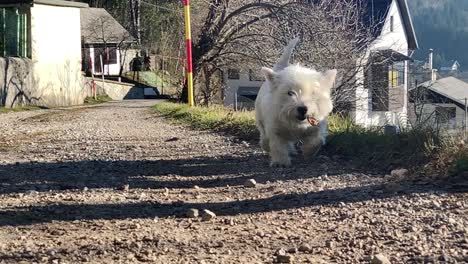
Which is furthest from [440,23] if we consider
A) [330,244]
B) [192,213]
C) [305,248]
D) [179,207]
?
[305,248]

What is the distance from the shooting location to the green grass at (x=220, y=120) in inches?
386

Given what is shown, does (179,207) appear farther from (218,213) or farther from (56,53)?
(56,53)

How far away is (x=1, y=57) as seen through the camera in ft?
66.2

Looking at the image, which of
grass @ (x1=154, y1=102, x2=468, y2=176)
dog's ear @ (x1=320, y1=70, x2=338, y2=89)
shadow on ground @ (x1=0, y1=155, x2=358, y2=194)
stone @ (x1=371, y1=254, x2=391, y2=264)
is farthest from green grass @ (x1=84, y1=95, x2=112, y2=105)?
stone @ (x1=371, y1=254, x2=391, y2=264)

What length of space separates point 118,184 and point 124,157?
1899 millimetres

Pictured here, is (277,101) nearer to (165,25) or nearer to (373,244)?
(373,244)

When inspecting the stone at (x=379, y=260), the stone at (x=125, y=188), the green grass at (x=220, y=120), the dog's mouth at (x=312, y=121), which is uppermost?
the dog's mouth at (x=312, y=121)

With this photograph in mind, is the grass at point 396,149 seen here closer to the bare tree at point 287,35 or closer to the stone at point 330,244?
the stone at point 330,244

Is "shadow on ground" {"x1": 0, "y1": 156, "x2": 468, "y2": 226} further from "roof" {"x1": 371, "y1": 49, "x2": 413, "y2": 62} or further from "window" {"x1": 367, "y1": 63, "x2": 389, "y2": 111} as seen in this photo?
"window" {"x1": 367, "y1": 63, "x2": 389, "y2": 111}

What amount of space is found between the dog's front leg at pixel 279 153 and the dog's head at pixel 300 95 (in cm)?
35

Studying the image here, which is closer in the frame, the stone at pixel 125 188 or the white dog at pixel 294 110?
the stone at pixel 125 188

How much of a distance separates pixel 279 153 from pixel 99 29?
39291 mm

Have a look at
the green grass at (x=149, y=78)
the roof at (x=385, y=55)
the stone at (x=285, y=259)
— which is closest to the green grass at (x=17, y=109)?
the roof at (x=385, y=55)

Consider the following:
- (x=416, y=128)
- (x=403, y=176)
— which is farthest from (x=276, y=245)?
(x=416, y=128)
